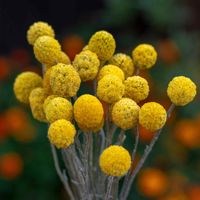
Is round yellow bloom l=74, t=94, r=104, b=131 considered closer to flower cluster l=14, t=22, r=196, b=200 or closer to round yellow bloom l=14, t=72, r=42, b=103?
flower cluster l=14, t=22, r=196, b=200

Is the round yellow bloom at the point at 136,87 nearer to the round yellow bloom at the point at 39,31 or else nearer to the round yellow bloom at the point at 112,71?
the round yellow bloom at the point at 112,71

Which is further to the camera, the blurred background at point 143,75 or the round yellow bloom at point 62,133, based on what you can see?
the blurred background at point 143,75

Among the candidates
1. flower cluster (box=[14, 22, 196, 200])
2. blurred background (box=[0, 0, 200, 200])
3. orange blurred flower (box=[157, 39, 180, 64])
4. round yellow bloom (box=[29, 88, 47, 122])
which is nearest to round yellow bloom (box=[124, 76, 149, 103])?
flower cluster (box=[14, 22, 196, 200])

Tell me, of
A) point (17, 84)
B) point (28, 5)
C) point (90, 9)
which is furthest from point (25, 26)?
point (17, 84)

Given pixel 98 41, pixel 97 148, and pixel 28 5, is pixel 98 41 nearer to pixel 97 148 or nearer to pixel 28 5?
pixel 97 148

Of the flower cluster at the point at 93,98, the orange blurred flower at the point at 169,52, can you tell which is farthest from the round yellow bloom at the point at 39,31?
the orange blurred flower at the point at 169,52

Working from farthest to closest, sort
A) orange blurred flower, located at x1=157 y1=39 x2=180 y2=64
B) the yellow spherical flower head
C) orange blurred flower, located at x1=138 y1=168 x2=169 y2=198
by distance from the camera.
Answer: orange blurred flower, located at x1=157 y1=39 x2=180 y2=64
orange blurred flower, located at x1=138 y1=168 x2=169 y2=198
the yellow spherical flower head

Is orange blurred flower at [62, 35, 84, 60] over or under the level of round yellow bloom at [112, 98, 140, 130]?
over
